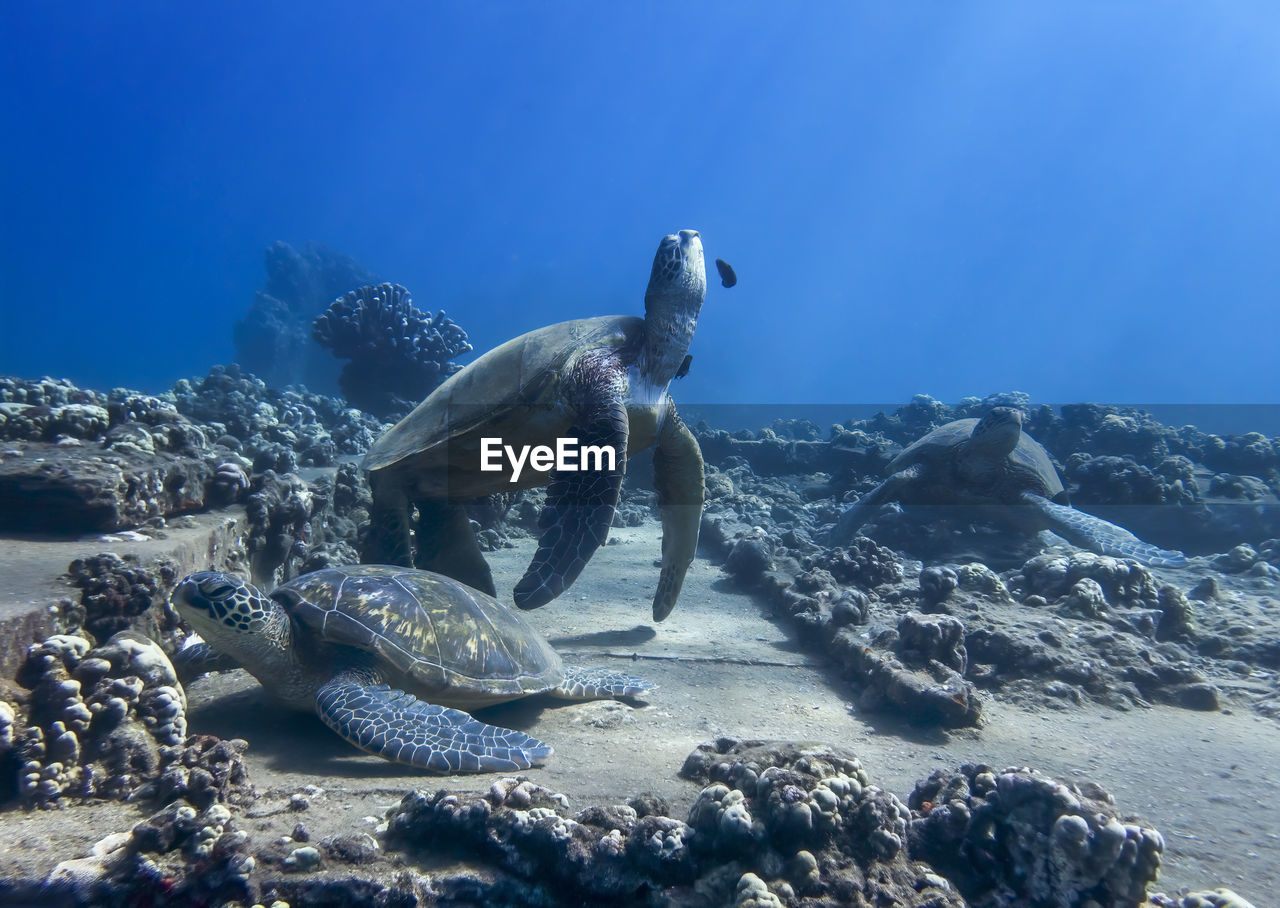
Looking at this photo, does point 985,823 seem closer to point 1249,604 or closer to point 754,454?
point 1249,604

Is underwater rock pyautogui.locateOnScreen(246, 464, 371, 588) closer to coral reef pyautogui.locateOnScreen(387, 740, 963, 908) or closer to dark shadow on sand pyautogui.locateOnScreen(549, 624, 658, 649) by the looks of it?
dark shadow on sand pyautogui.locateOnScreen(549, 624, 658, 649)

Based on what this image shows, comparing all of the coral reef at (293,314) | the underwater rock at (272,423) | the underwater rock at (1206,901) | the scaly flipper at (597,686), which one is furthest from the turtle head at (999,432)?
the coral reef at (293,314)

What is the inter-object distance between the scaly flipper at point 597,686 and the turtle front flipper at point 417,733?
77 cm

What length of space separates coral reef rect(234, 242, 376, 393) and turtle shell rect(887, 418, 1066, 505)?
93.9ft

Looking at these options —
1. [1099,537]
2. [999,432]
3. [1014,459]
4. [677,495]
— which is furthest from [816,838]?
[1014,459]

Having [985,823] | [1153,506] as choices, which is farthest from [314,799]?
[1153,506]

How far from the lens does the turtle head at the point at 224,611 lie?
291 cm

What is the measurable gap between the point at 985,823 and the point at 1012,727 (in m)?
1.93

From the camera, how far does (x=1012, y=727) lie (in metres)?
3.72

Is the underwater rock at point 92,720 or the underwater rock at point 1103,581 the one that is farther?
the underwater rock at point 1103,581

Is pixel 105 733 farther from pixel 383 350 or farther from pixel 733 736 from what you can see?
pixel 383 350

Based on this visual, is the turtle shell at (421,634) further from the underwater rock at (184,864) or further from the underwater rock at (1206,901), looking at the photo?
the underwater rock at (1206,901)

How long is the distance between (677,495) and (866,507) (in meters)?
3.95

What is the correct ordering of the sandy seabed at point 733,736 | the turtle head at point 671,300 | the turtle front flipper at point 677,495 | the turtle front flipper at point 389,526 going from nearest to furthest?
the sandy seabed at point 733,736, the turtle head at point 671,300, the turtle front flipper at point 389,526, the turtle front flipper at point 677,495
